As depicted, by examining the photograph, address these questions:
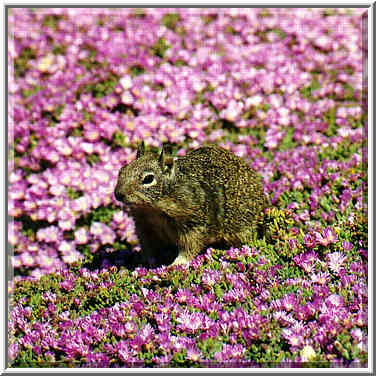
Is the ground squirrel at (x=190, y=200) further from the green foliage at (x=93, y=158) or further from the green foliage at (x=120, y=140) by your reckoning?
the green foliage at (x=93, y=158)

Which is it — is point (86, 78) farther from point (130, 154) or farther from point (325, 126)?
point (325, 126)

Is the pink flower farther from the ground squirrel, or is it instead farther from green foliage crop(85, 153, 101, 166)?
green foliage crop(85, 153, 101, 166)

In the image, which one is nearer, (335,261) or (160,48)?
(335,261)

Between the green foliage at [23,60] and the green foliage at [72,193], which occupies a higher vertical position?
the green foliage at [23,60]

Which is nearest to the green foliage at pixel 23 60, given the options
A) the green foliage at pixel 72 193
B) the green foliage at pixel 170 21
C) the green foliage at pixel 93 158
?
the green foliage at pixel 170 21

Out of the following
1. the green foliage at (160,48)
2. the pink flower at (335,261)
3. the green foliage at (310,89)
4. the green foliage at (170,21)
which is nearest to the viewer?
the pink flower at (335,261)

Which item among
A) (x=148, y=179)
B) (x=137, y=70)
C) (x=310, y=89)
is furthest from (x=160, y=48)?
(x=148, y=179)

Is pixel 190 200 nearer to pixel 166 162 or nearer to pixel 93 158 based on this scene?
pixel 166 162

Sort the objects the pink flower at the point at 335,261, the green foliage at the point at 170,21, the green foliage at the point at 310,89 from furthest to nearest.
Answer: the green foliage at the point at 170,21, the green foliage at the point at 310,89, the pink flower at the point at 335,261
